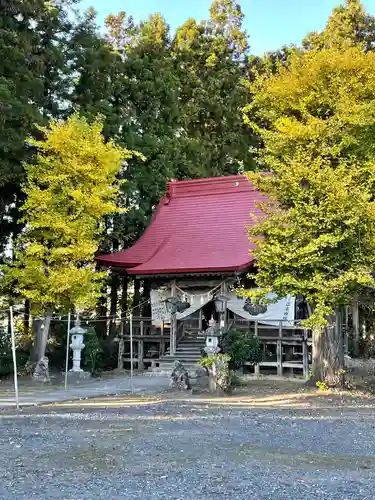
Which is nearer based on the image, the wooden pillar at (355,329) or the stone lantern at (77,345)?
the stone lantern at (77,345)

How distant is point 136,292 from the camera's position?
65.5ft

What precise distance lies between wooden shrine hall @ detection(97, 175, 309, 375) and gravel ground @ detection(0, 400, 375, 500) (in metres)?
6.25

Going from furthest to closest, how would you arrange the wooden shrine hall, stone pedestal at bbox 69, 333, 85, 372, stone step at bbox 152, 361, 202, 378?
the wooden shrine hall
stone step at bbox 152, 361, 202, 378
stone pedestal at bbox 69, 333, 85, 372

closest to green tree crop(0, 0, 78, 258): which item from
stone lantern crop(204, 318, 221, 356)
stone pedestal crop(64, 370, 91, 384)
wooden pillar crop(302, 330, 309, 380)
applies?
stone pedestal crop(64, 370, 91, 384)

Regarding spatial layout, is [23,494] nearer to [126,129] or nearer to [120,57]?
[126,129]

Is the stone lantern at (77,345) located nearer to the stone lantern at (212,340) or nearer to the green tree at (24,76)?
the stone lantern at (212,340)

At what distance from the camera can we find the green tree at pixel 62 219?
44.7 feet

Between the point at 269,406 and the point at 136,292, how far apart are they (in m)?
10.6

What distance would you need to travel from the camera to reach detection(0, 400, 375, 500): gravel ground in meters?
4.65

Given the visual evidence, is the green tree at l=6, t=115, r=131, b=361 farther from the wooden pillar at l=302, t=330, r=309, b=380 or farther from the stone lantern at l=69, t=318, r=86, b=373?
the wooden pillar at l=302, t=330, r=309, b=380

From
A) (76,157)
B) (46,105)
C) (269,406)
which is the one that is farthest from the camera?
(46,105)

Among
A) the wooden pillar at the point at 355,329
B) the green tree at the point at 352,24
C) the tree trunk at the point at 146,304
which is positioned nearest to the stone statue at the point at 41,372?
the tree trunk at the point at 146,304

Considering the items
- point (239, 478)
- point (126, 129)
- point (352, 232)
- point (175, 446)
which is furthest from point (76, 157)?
point (239, 478)

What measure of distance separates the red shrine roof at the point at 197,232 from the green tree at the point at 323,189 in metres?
3.67
